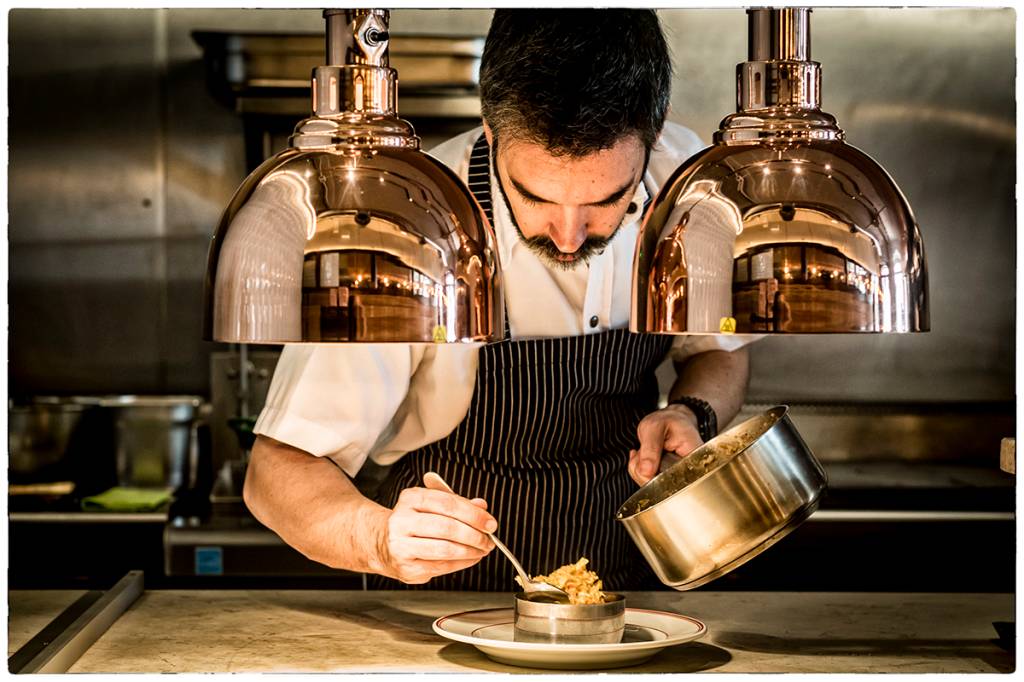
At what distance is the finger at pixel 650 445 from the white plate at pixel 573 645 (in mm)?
293

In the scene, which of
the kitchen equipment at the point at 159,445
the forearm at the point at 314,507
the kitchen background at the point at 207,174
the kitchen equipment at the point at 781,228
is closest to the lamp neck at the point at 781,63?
the kitchen equipment at the point at 781,228

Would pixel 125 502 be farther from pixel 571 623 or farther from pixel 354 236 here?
pixel 354 236

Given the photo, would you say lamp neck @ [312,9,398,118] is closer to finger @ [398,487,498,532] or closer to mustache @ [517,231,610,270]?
mustache @ [517,231,610,270]

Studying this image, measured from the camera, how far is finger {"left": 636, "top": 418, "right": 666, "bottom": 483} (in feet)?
6.63

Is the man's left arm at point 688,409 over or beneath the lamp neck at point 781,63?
beneath

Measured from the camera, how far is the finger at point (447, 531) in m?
1.65

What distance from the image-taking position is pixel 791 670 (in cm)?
158

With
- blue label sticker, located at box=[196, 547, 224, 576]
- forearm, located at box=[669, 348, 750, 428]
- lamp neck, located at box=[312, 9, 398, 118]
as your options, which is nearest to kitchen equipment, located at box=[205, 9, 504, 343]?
lamp neck, located at box=[312, 9, 398, 118]

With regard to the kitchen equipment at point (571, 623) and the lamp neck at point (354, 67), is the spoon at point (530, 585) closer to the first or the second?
the kitchen equipment at point (571, 623)

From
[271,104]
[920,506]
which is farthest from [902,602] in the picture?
[271,104]

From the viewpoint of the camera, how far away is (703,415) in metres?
2.24

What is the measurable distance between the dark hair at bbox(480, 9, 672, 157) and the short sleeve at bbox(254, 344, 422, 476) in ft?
1.87

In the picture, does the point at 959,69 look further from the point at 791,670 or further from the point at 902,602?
the point at 791,670

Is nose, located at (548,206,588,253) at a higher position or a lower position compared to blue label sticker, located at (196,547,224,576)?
higher
